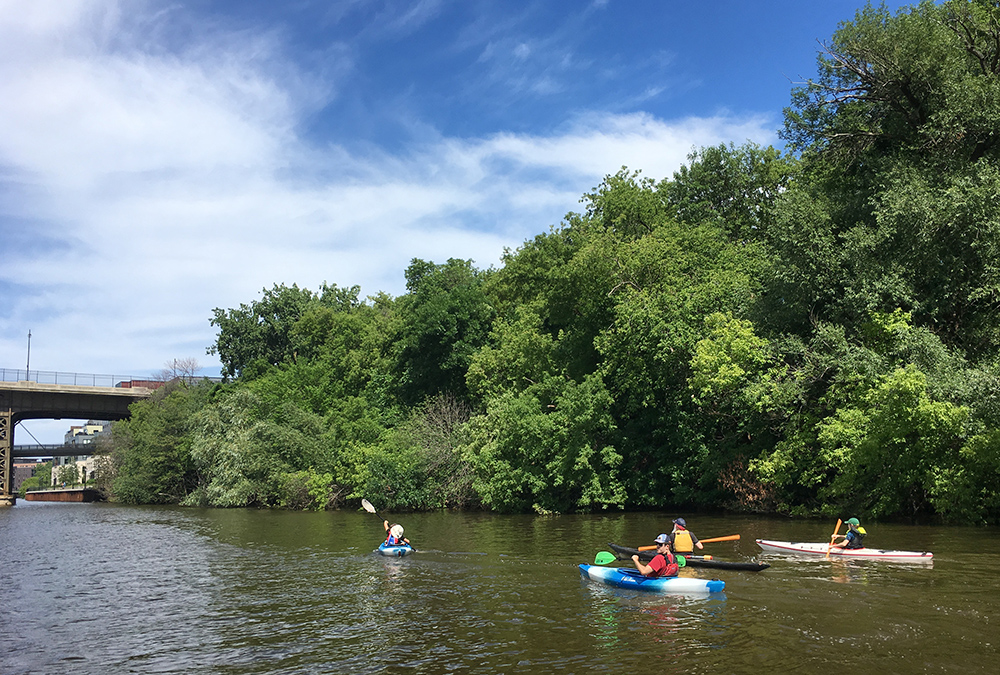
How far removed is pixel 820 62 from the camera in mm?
30594

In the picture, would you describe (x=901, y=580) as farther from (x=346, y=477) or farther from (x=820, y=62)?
(x=346, y=477)

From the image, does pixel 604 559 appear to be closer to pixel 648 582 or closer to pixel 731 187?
→ pixel 648 582

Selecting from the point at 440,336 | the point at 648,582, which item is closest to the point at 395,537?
the point at 648,582

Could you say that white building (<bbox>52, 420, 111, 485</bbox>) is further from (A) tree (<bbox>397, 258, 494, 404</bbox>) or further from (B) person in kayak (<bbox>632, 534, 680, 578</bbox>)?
(B) person in kayak (<bbox>632, 534, 680, 578</bbox>)

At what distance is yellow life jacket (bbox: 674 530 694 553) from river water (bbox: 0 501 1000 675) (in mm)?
740

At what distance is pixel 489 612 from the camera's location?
50.1ft

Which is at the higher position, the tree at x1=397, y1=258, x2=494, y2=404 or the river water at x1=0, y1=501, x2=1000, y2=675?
the tree at x1=397, y1=258, x2=494, y2=404

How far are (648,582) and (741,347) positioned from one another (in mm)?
15986

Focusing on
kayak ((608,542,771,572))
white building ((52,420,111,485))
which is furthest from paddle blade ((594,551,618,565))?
white building ((52,420,111,485))

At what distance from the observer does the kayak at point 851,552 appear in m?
19.5

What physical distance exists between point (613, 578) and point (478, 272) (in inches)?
2208

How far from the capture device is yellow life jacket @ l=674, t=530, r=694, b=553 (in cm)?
1977

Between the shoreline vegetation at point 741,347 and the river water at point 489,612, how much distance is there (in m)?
4.68

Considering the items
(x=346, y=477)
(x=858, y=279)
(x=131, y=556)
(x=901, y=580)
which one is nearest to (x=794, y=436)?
(x=858, y=279)
